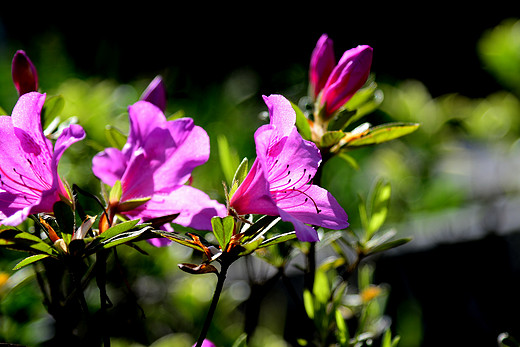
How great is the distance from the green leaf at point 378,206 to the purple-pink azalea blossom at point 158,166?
1.10 feet

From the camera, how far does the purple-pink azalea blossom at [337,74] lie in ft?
2.25

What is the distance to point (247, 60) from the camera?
489cm

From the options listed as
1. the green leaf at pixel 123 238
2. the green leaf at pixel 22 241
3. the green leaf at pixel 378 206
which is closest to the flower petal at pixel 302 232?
the green leaf at pixel 123 238

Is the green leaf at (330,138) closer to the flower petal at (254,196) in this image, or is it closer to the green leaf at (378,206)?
the flower petal at (254,196)

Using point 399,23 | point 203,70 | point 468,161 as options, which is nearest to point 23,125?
point 468,161

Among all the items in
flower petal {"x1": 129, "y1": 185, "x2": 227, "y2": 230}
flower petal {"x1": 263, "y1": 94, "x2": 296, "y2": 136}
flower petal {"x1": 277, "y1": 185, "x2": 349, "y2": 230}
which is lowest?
flower petal {"x1": 277, "y1": 185, "x2": 349, "y2": 230}

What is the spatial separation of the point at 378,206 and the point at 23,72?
1.87 ft

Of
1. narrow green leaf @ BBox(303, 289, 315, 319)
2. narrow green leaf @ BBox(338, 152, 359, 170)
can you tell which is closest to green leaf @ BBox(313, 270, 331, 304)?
narrow green leaf @ BBox(303, 289, 315, 319)

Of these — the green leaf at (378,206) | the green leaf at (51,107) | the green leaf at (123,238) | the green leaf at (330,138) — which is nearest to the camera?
the green leaf at (123,238)

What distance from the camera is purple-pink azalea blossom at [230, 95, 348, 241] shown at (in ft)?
1.90

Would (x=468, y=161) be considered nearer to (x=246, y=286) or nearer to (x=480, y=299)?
(x=480, y=299)

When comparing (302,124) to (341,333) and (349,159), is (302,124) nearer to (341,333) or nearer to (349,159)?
(349,159)

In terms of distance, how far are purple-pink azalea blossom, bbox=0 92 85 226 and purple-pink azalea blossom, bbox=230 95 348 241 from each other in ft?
0.65

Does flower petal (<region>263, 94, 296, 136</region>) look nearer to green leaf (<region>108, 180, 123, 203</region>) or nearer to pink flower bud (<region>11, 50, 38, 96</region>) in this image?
green leaf (<region>108, 180, 123, 203</region>)
